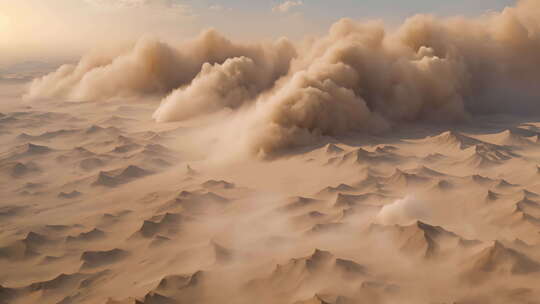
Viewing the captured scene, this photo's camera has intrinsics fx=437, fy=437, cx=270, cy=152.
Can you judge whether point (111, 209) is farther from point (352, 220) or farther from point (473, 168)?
point (473, 168)

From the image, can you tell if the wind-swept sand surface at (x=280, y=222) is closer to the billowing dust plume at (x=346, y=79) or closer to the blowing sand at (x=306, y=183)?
the blowing sand at (x=306, y=183)

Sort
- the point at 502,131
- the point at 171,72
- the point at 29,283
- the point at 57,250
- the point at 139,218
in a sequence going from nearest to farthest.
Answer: the point at 29,283 < the point at 57,250 < the point at 139,218 < the point at 502,131 < the point at 171,72

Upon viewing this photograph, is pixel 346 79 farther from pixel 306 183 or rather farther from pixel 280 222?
pixel 280 222

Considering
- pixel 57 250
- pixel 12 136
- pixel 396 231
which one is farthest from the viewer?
pixel 12 136

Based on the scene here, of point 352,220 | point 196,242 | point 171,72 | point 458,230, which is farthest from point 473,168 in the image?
point 171,72

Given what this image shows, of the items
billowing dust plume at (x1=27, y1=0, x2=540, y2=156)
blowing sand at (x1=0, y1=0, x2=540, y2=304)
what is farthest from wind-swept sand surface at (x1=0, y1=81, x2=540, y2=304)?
billowing dust plume at (x1=27, y1=0, x2=540, y2=156)

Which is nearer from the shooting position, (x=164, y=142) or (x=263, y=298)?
(x=263, y=298)

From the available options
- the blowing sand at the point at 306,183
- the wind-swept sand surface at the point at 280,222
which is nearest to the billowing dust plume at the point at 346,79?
the blowing sand at the point at 306,183
